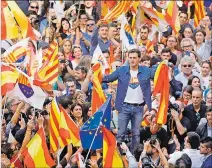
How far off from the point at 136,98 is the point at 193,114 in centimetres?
108

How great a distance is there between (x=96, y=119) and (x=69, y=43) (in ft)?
16.0

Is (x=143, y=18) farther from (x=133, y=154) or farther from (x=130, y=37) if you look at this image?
(x=133, y=154)

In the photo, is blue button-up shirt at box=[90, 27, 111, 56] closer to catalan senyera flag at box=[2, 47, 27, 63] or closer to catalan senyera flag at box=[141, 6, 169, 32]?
catalan senyera flag at box=[141, 6, 169, 32]

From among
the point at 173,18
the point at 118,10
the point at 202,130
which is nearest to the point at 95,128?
the point at 202,130

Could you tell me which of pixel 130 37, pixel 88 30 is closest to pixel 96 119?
pixel 130 37

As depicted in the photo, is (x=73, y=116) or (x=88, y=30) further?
(x=88, y=30)

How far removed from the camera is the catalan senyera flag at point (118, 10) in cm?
3359

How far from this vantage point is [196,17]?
35.5 metres

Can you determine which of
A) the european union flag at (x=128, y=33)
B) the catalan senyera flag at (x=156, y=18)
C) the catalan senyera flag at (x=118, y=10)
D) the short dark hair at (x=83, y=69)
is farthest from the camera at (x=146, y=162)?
the catalan senyera flag at (x=118, y=10)

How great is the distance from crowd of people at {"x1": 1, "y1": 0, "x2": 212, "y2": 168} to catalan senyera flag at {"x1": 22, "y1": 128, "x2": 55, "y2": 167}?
0.63ft

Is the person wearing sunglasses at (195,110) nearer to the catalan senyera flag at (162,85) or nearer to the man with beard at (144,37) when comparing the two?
the catalan senyera flag at (162,85)

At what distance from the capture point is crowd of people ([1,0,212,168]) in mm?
28562

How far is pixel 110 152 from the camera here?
2772 cm

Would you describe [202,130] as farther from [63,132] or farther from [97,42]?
[97,42]
